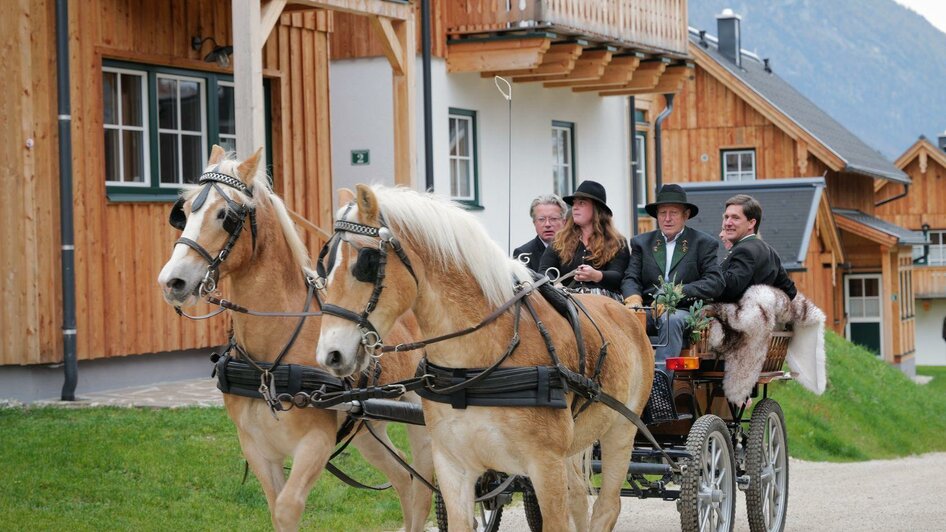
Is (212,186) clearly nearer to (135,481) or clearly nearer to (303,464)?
(303,464)

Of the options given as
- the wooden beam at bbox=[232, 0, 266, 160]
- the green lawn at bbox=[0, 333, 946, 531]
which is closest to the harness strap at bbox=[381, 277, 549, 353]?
the green lawn at bbox=[0, 333, 946, 531]

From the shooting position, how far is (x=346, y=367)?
5.13m

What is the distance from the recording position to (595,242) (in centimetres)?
804

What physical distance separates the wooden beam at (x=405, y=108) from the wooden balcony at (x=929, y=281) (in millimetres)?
38377

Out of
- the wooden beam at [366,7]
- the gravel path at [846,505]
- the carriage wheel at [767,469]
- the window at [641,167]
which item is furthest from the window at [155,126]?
the window at [641,167]

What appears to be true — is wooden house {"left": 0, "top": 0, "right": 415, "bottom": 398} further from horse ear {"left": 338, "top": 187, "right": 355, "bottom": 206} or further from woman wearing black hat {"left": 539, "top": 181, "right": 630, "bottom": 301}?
horse ear {"left": 338, "top": 187, "right": 355, "bottom": 206}

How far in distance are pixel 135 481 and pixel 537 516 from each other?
2762 millimetres

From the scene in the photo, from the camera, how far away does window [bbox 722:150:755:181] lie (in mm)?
36938

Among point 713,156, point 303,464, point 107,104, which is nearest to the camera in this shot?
point 303,464

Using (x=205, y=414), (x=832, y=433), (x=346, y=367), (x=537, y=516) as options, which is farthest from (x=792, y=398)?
(x=346, y=367)

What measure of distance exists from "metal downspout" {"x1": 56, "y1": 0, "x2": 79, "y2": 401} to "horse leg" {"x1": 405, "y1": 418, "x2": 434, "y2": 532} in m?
5.83

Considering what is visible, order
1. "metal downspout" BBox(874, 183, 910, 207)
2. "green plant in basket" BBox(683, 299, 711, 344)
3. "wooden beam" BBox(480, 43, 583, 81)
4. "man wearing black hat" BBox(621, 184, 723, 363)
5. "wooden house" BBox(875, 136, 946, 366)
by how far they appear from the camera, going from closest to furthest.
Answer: "green plant in basket" BBox(683, 299, 711, 344)
"man wearing black hat" BBox(621, 184, 723, 363)
"wooden beam" BBox(480, 43, 583, 81)
"metal downspout" BBox(874, 183, 910, 207)
"wooden house" BBox(875, 136, 946, 366)

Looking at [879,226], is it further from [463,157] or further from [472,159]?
[463,157]

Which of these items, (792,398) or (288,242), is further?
(792,398)
